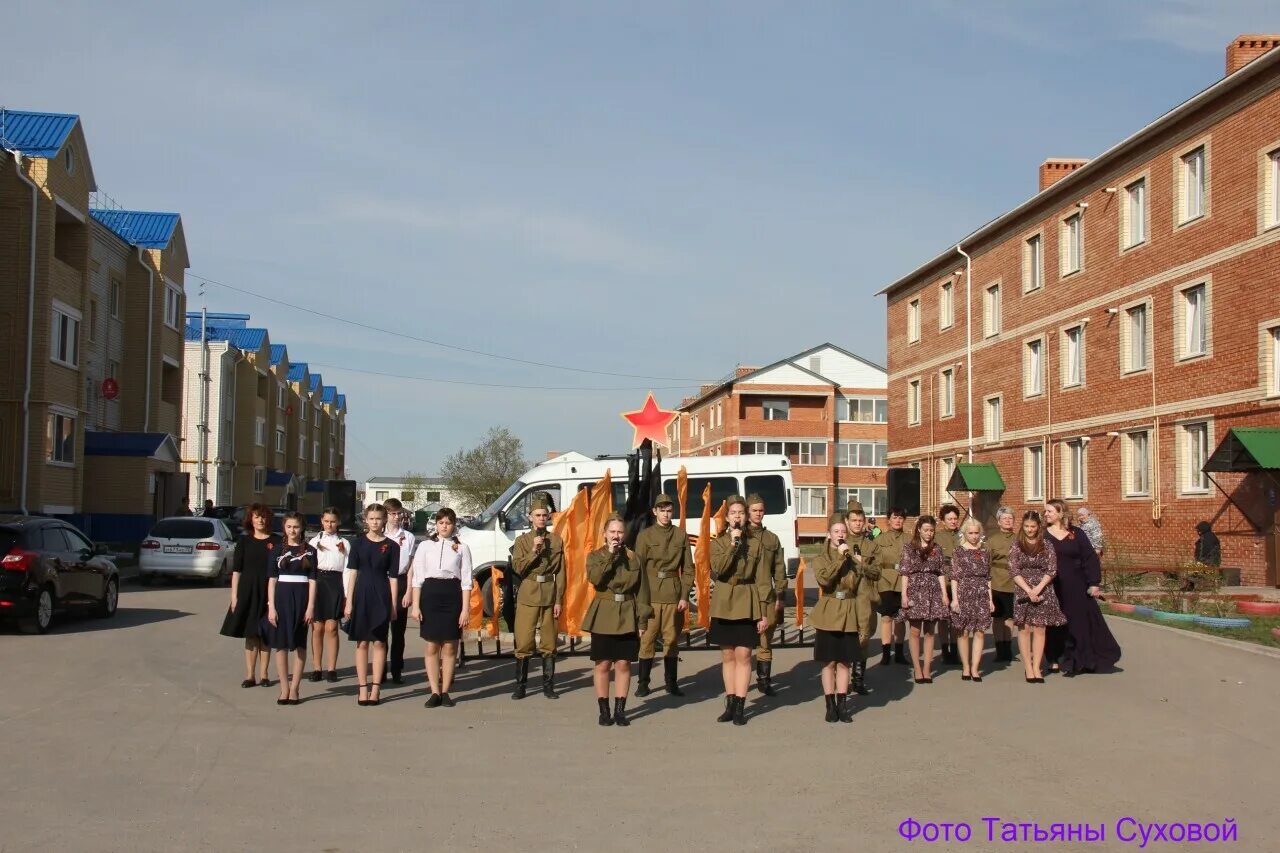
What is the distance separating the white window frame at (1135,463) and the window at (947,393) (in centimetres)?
1176

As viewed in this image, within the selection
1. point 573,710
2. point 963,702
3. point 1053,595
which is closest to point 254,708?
point 573,710

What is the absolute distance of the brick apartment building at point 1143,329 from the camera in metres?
24.7

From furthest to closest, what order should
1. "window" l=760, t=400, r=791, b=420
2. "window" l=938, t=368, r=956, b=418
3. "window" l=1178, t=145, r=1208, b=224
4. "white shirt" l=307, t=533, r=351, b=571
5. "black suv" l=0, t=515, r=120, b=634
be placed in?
"window" l=760, t=400, r=791, b=420
"window" l=938, t=368, r=956, b=418
"window" l=1178, t=145, r=1208, b=224
"black suv" l=0, t=515, r=120, b=634
"white shirt" l=307, t=533, r=351, b=571

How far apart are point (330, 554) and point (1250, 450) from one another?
740 inches

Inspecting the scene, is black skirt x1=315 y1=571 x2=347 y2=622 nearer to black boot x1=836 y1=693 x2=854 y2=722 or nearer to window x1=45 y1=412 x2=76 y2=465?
black boot x1=836 y1=693 x2=854 y2=722

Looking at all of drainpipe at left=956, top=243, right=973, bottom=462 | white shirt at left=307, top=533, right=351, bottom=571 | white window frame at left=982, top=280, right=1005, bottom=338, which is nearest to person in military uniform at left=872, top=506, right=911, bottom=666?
white shirt at left=307, top=533, right=351, bottom=571

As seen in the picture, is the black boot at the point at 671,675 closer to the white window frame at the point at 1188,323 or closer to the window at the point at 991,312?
the white window frame at the point at 1188,323

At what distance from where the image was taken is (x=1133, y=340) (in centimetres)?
3008

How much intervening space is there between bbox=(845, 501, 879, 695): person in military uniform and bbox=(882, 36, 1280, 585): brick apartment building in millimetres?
14850

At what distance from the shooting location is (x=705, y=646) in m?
15.5

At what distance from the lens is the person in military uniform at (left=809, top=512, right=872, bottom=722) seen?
398 inches

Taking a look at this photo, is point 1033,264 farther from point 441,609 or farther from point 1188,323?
point 441,609

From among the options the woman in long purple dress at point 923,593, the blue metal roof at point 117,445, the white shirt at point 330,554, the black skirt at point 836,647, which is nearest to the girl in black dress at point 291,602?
the white shirt at point 330,554

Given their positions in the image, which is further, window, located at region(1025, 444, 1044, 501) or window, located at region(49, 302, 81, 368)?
window, located at region(1025, 444, 1044, 501)
